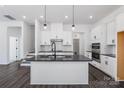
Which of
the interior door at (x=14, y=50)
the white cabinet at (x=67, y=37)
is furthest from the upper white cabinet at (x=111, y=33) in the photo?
the interior door at (x=14, y=50)

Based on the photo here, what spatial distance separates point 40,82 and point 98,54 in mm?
3650

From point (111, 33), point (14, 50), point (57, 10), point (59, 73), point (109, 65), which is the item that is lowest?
point (59, 73)

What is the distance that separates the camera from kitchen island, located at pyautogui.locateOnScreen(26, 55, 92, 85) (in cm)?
407

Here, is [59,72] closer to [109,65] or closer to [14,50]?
[109,65]

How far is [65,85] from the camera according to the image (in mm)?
4047

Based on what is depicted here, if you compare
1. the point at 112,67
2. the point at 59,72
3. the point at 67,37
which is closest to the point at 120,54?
the point at 112,67

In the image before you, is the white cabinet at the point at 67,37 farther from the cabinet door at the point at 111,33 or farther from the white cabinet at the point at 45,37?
the cabinet door at the point at 111,33

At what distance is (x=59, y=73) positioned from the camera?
13.5ft

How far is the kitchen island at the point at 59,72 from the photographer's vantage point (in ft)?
13.4

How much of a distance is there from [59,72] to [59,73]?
36mm

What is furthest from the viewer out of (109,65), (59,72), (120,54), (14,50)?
(14,50)

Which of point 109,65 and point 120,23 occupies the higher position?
point 120,23

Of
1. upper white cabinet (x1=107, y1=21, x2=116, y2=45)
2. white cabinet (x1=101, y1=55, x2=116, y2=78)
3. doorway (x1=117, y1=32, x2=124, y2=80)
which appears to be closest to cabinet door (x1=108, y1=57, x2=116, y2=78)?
white cabinet (x1=101, y1=55, x2=116, y2=78)

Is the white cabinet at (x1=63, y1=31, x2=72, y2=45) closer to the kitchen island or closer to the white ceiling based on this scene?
the white ceiling
